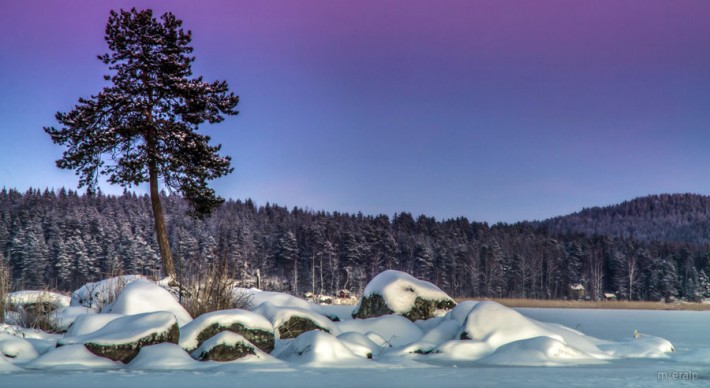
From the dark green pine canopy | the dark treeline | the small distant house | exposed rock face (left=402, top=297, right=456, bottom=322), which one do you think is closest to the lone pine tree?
the dark green pine canopy

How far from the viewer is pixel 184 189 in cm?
2114

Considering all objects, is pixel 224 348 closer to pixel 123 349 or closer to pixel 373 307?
pixel 123 349

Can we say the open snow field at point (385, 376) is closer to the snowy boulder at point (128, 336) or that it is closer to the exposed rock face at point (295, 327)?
the snowy boulder at point (128, 336)

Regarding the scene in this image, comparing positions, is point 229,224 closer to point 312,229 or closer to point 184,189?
point 312,229

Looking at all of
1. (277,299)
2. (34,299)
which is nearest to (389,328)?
(277,299)

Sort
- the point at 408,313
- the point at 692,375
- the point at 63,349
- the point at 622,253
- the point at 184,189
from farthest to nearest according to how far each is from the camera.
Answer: the point at 622,253, the point at 184,189, the point at 408,313, the point at 63,349, the point at 692,375

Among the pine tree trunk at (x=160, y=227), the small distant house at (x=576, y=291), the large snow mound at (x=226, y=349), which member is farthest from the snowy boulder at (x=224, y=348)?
the small distant house at (x=576, y=291)

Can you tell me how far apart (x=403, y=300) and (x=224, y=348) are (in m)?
7.00

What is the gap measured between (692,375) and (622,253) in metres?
91.2

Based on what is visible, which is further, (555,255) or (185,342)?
(555,255)

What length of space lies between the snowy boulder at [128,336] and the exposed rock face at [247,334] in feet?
1.68

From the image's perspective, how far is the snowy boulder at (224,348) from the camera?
8656 mm

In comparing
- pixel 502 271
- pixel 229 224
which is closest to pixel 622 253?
pixel 502 271

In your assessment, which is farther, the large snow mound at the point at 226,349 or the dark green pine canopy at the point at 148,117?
the dark green pine canopy at the point at 148,117
